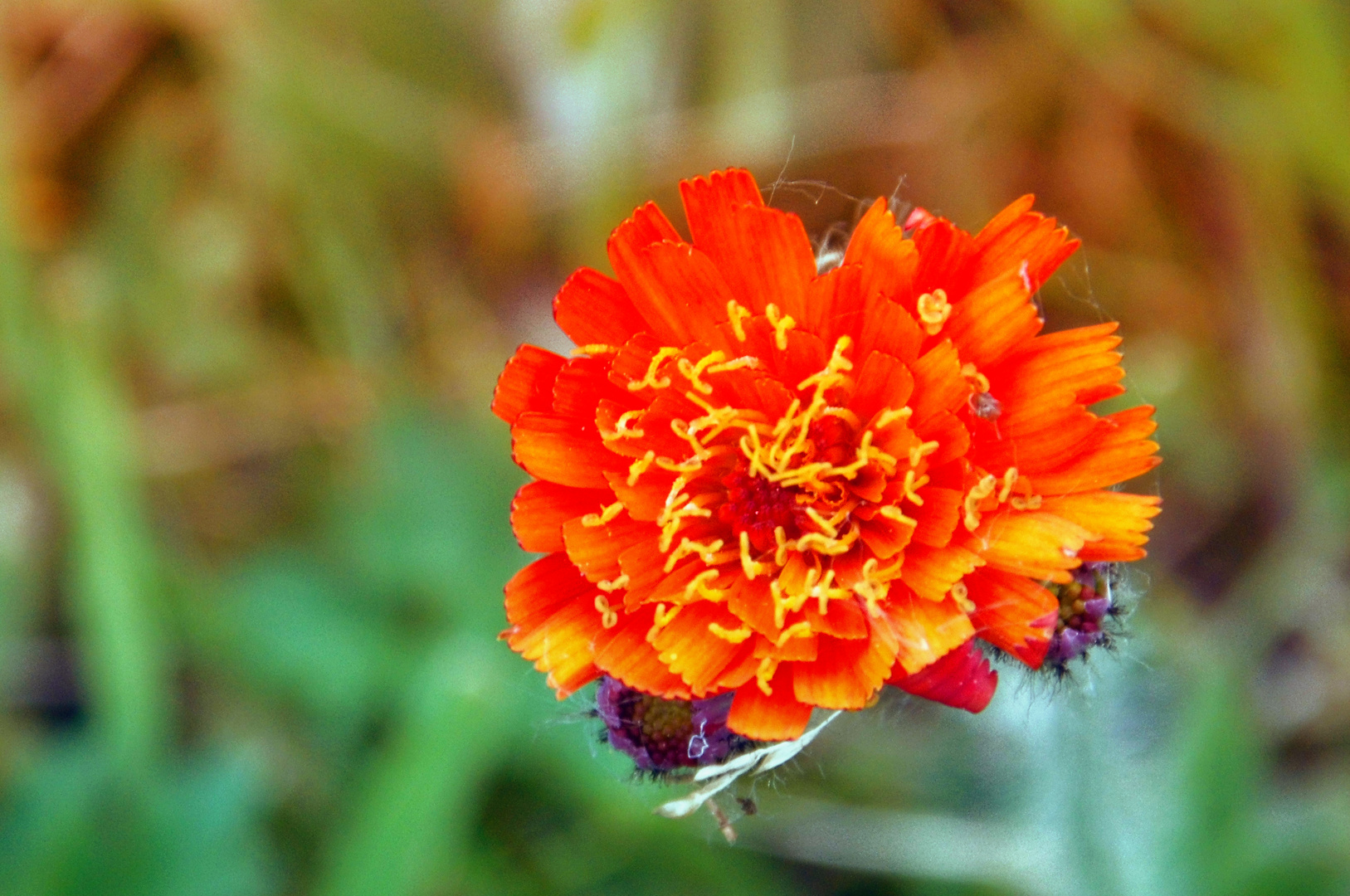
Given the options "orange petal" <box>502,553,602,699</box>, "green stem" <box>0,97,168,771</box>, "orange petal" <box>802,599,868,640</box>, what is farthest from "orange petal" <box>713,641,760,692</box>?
"green stem" <box>0,97,168,771</box>

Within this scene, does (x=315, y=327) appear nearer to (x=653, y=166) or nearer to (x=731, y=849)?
(x=653, y=166)

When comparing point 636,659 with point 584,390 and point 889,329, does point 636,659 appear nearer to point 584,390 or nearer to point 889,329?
point 584,390

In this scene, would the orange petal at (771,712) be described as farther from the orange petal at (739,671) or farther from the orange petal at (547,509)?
the orange petal at (547,509)

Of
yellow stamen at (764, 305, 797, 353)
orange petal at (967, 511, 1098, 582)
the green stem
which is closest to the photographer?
orange petal at (967, 511, 1098, 582)

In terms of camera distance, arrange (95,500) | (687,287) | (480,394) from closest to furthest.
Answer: (687,287), (95,500), (480,394)

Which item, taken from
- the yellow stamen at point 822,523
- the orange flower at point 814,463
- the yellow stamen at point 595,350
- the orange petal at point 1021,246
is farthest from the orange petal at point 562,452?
the orange petal at point 1021,246

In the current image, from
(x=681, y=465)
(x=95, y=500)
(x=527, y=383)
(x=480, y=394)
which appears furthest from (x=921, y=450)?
(x=95, y=500)

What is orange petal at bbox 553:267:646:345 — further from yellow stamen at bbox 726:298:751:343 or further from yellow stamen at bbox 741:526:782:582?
yellow stamen at bbox 741:526:782:582
